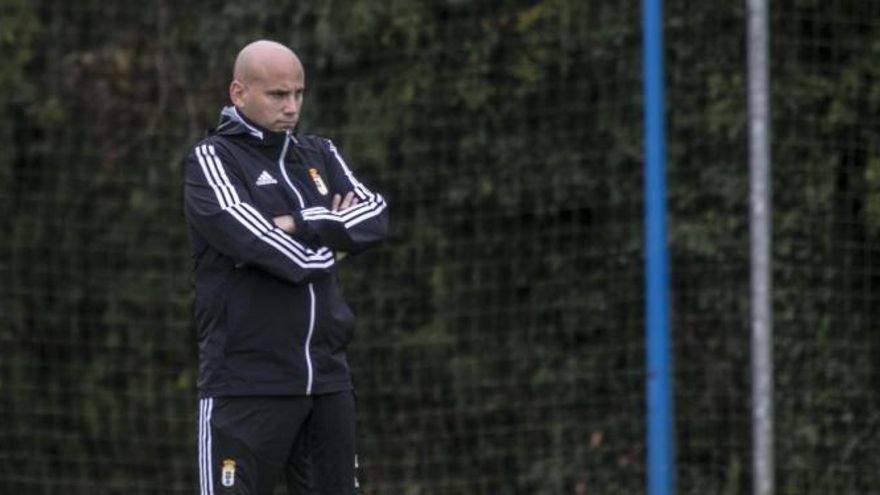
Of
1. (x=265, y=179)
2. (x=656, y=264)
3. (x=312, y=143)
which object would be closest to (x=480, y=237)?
(x=656, y=264)

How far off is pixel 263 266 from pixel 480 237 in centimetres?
284

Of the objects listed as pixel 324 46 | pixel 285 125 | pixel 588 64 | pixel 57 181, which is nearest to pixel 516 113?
pixel 588 64

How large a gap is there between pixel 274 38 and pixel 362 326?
49.9 inches

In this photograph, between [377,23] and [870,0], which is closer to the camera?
[870,0]

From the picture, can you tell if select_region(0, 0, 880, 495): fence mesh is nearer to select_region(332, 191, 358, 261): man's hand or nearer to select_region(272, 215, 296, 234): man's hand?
select_region(332, 191, 358, 261): man's hand

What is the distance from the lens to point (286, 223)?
15.7ft

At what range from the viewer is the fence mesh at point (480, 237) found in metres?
7.03

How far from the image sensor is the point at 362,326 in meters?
7.59

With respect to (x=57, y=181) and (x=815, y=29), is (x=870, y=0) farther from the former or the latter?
(x=57, y=181)

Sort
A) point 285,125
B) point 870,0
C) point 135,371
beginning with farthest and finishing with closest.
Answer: point 135,371 < point 870,0 < point 285,125

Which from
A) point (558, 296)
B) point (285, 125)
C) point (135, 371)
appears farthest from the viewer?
point (135, 371)

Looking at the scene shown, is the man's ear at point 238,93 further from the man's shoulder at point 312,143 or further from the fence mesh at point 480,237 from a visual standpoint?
the fence mesh at point 480,237

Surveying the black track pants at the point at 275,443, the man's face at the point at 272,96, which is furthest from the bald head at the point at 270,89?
the black track pants at the point at 275,443

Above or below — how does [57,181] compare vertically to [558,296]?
above
